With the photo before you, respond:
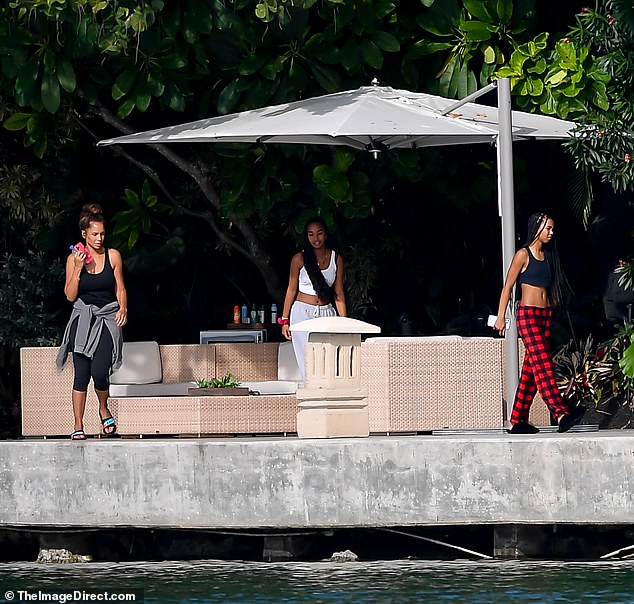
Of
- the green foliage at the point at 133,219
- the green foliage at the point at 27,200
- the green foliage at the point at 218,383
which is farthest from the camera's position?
the green foliage at the point at 27,200

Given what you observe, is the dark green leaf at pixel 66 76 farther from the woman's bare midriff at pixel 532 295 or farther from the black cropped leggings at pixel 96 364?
the woman's bare midriff at pixel 532 295

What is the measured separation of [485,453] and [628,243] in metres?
4.08

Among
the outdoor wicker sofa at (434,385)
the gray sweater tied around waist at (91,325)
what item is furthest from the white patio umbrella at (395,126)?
the gray sweater tied around waist at (91,325)

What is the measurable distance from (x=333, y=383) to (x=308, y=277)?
6.01 feet

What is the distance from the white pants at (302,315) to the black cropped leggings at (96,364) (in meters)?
1.59

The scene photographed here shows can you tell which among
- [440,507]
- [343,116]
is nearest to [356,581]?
[440,507]

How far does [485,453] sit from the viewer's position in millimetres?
11195

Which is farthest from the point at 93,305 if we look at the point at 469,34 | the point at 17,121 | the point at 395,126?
the point at 469,34

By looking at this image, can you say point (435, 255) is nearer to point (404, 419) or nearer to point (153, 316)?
point (153, 316)

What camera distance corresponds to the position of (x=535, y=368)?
488 inches

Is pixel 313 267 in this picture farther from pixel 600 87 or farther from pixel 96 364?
pixel 600 87

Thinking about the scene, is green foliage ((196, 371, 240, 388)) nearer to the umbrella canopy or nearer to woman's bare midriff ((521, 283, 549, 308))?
the umbrella canopy

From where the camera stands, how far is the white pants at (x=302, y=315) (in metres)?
13.9

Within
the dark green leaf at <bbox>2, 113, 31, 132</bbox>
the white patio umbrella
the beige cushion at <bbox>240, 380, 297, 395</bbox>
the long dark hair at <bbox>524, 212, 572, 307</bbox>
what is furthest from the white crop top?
the dark green leaf at <bbox>2, 113, 31, 132</bbox>
